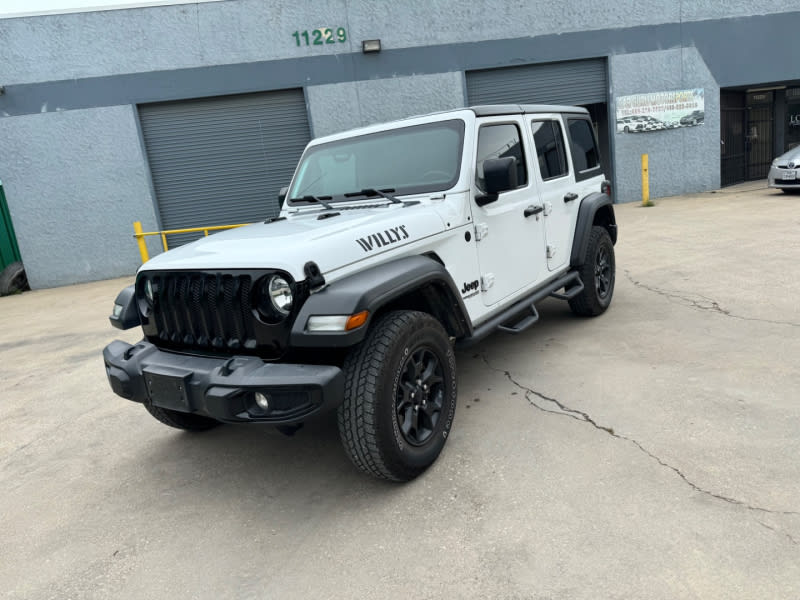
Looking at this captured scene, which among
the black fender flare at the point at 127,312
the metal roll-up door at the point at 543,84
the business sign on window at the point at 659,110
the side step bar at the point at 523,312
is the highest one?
the metal roll-up door at the point at 543,84

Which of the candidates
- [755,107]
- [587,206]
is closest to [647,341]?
[587,206]

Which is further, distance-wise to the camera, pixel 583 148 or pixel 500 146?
pixel 583 148

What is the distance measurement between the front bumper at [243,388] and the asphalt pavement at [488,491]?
24.6 inches

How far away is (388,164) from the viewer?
375 centimetres

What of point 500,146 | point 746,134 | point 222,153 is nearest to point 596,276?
point 500,146

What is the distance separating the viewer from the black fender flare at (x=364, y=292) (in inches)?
94.3

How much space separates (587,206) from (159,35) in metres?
10.3

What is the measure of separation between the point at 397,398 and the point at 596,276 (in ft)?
10.3

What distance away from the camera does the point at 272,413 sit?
7.91 ft

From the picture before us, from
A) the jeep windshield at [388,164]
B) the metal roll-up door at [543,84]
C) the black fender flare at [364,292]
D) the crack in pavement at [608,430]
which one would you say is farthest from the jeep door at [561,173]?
the metal roll-up door at [543,84]

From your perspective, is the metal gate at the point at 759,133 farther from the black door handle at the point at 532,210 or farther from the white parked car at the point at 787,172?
the black door handle at the point at 532,210

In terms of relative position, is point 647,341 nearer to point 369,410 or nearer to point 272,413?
point 369,410

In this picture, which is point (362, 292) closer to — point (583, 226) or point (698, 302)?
point (583, 226)

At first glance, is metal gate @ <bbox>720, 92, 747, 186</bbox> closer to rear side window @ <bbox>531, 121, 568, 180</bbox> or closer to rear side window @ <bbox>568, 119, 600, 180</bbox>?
rear side window @ <bbox>568, 119, 600, 180</bbox>
